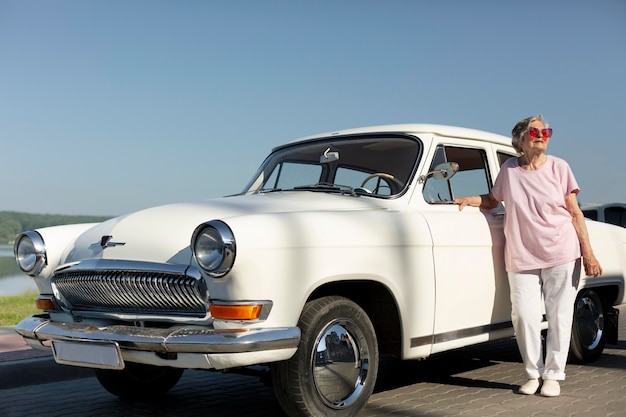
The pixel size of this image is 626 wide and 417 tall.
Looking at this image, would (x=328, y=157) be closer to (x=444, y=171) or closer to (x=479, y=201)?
(x=444, y=171)

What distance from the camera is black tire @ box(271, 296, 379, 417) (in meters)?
3.89

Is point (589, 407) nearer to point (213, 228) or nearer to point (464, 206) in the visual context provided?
point (464, 206)

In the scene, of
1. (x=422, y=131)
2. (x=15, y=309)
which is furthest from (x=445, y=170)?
(x=15, y=309)

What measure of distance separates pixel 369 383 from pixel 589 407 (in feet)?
4.92

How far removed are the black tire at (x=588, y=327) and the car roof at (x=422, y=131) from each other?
1546 millimetres

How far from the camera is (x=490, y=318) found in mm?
5082

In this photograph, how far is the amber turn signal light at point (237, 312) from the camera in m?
3.68

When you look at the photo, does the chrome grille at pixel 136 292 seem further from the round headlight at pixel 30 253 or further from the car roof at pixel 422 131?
the car roof at pixel 422 131

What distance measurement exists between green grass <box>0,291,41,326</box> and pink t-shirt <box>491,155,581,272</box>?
629 cm

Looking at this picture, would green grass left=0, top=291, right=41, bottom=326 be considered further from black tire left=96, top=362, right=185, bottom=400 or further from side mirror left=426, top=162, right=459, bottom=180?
side mirror left=426, top=162, right=459, bottom=180

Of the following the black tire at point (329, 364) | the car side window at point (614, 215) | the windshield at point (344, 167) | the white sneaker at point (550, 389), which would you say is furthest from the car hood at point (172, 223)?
the car side window at point (614, 215)

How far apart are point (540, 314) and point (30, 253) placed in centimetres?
342

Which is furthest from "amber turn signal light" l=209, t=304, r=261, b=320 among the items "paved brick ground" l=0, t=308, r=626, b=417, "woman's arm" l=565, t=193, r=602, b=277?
"woman's arm" l=565, t=193, r=602, b=277

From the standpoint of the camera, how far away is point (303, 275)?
12.7 feet
